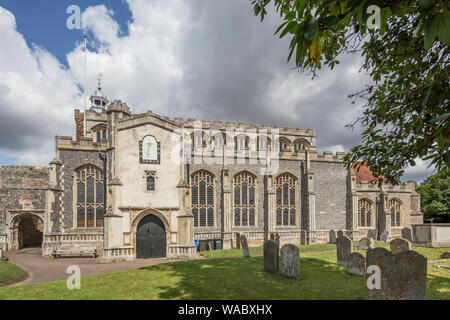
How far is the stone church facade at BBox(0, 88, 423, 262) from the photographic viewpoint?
47.5ft

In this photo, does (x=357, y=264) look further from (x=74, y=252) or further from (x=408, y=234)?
(x=74, y=252)

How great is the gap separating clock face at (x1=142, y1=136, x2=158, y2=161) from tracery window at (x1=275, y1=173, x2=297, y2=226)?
1029 cm

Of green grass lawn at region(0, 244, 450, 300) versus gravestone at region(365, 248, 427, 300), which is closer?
gravestone at region(365, 248, 427, 300)

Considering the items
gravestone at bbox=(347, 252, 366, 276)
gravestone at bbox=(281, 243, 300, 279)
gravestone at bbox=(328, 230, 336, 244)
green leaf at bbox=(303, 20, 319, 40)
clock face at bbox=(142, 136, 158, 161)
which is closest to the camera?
green leaf at bbox=(303, 20, 319, 40)

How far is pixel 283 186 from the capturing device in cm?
2062

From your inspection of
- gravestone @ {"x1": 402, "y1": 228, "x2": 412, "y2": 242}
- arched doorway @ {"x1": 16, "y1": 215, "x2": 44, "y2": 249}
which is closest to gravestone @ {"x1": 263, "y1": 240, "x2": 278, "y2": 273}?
gravestone @ {"x1": 402, "y1": 228, "x2": 412, "y2": 242}

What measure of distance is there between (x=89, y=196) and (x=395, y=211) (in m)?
26.3

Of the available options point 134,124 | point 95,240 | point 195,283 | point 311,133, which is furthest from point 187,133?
point 195,283

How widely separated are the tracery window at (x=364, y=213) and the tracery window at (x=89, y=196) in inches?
843

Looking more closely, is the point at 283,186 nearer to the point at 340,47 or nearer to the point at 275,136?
the point at 275,136

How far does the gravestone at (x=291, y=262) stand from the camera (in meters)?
8.02

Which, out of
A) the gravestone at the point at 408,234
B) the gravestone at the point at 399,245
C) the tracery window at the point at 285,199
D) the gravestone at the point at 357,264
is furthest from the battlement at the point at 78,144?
the gravestone at the point at 408,234

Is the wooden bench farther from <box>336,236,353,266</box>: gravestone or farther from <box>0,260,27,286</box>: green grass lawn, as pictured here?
<box>336,236,353,266</box>: gravestone
